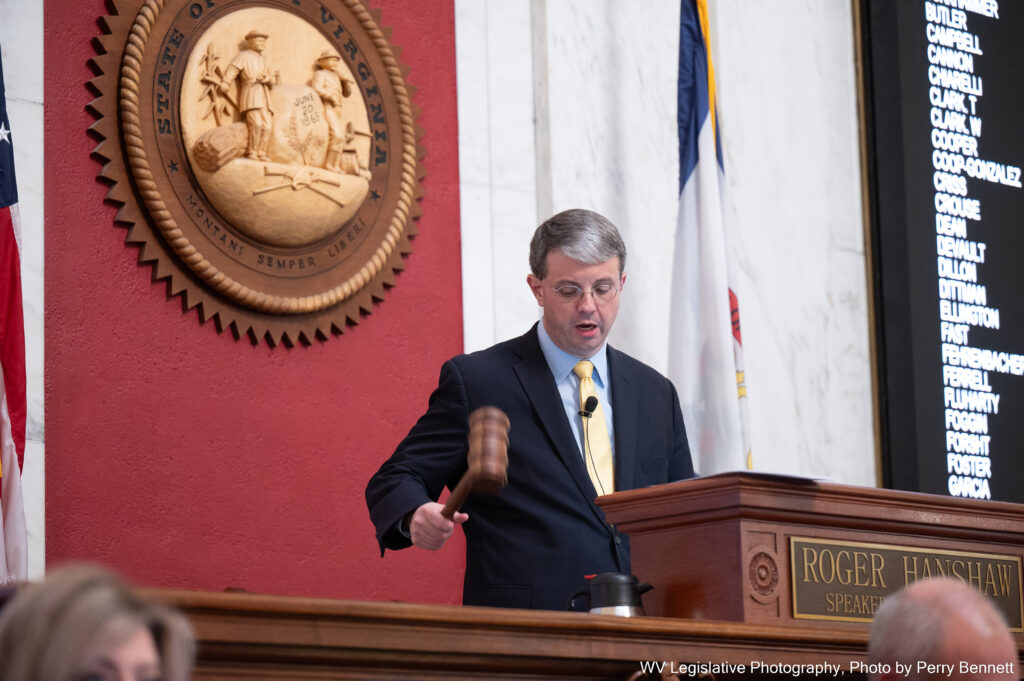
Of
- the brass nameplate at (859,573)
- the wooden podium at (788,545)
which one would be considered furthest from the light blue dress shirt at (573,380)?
the brass nameplate at (859,573)

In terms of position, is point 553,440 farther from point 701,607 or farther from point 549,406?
point 701,607

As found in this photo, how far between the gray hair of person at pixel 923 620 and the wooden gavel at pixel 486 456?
28.3 inches

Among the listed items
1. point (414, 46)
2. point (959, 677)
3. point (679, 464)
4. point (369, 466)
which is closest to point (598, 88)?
point (414, 46)

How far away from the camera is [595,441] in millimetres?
3215

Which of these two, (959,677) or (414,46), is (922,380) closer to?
(414,46)

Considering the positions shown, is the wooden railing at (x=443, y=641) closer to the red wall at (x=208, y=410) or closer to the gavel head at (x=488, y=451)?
the gavel head at (x=488, y=451)

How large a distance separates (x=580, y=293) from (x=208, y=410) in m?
1.35

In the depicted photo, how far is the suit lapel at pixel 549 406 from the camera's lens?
3.11 metres

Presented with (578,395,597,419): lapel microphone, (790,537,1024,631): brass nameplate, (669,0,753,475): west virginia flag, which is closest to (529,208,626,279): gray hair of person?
(578,395,597,419): lapel microphone

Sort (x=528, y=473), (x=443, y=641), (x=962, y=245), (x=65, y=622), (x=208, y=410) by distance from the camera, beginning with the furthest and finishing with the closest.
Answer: (x=962, y=245) < (x=208, y=410) < (x=528, y=473) < (x=443, y=641) < (x=65, y=622)

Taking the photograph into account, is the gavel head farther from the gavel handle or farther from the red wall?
the red wall

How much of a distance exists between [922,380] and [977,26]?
1.48 meters

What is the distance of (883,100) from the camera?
5723 mm

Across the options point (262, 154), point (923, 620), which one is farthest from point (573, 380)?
point (923, 620)
